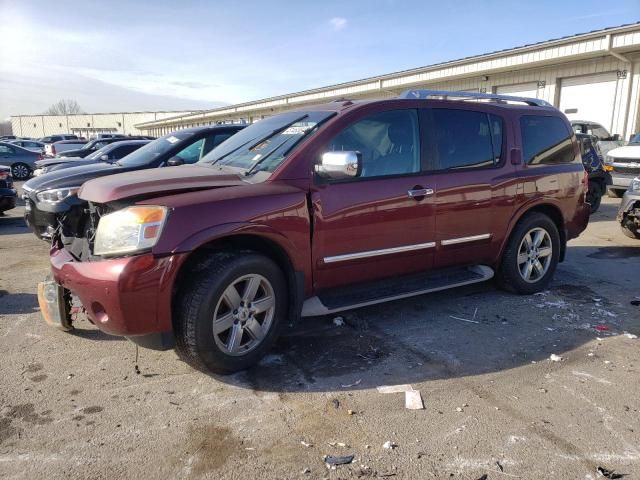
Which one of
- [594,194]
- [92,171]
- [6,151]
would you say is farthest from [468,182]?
[6,151]

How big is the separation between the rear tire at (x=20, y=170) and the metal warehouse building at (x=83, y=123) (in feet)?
223

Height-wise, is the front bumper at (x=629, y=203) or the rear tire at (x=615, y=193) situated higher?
the front bumper at (x=629, y=203)

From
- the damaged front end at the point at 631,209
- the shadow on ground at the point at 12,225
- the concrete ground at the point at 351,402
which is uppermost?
the damaged front end at the point at 631,209

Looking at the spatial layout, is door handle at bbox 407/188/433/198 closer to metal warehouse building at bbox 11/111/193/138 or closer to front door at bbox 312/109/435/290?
front door at bbox 312/109/435/290

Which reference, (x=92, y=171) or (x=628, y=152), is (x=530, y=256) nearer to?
(x=92, y=171)

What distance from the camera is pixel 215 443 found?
9.16 ft

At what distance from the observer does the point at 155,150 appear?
742 centimetres

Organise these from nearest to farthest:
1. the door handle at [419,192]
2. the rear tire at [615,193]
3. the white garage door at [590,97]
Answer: the door handle at [419,192], the rear tire at [615,193], the white garage door at [590,97]

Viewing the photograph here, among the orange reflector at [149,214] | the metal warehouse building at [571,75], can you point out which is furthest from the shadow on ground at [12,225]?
the metal warehouse building at [571,75]

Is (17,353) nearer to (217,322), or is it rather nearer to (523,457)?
(217,322)

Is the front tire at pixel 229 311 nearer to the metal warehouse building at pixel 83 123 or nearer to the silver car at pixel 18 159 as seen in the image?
→ the silver car at pixel 18 159

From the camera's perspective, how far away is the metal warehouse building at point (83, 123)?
295 feet

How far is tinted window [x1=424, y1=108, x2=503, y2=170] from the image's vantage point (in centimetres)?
455

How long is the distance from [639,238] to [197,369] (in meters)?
7.74
